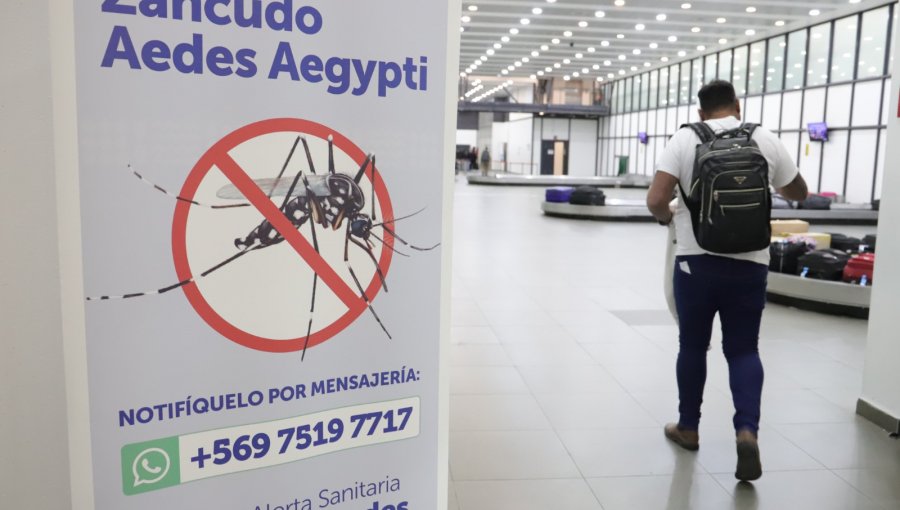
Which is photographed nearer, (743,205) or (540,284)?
(743,205)

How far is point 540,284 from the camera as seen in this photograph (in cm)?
895

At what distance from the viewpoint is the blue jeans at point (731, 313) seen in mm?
3488

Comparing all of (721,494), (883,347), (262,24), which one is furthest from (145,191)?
(883,347)

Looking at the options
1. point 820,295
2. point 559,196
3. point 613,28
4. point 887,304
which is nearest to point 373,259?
point 887,304

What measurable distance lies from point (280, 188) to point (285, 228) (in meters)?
Result: 0.09

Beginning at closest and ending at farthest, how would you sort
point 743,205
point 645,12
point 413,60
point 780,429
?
1. point 413,60
2. point 743,205
3. point 780,429
4. point 645,12

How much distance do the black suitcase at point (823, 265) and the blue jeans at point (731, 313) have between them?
4.90 metres

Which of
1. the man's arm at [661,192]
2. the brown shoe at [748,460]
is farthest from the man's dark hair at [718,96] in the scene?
the brown shoe at [748,460]

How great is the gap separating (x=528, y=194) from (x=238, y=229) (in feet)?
87.0

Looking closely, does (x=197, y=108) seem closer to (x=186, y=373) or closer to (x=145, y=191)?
(x=145, y=191)

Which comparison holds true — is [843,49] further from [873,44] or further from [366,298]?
[366,298]

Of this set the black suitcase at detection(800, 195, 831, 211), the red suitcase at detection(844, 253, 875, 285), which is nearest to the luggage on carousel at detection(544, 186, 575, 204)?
the black suitcase at detection(800, 195, 831, 211)

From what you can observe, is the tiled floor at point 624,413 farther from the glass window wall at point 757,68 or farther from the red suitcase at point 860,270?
the glass window wall at point 757,68

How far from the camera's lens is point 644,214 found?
1777 centimetres
